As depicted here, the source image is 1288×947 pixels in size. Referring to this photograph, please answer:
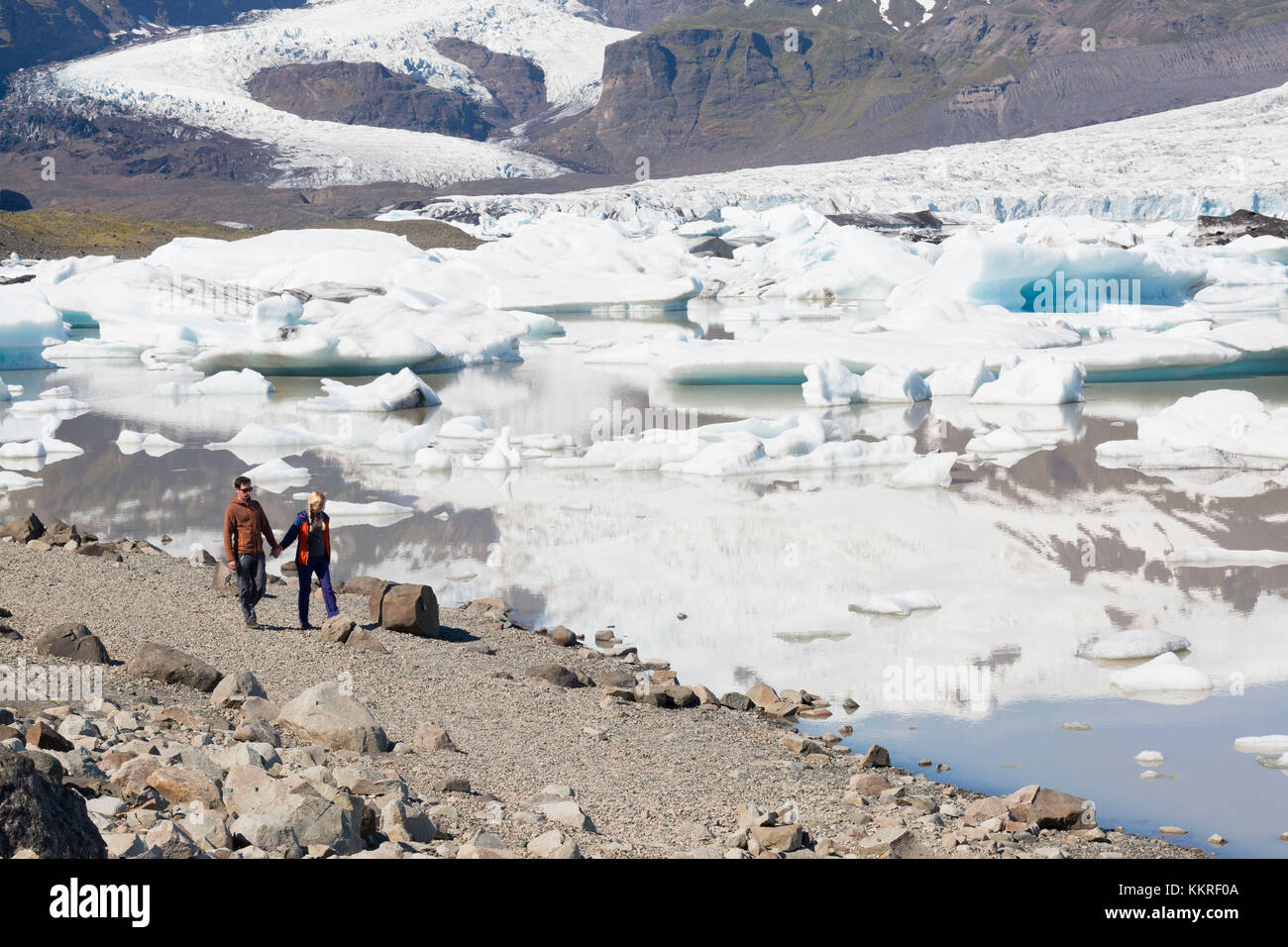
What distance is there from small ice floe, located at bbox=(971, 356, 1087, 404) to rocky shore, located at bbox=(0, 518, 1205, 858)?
31.3 ft

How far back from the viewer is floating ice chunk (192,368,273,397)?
1630 centimetres

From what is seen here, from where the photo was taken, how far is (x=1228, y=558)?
7414 mm

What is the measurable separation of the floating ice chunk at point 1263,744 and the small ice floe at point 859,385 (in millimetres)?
9903

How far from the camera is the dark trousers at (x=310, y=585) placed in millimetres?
5828

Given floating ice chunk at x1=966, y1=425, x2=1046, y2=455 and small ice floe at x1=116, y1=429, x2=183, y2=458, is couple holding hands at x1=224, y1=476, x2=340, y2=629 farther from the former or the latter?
floating ice chunk at x1=966, y1=425, x2=1046, y2=455

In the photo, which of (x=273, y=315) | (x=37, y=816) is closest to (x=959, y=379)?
(x=273, y=315)

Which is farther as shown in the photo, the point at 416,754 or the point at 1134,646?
the point at 1134,646

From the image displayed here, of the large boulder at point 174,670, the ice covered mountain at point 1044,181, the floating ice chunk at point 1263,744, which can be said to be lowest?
the floating ice chunk at point 1263,744

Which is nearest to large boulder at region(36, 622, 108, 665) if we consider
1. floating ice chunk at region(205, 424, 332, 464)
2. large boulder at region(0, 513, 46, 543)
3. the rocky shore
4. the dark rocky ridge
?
the rocky shore

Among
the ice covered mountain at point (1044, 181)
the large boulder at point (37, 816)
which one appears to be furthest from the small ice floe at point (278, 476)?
the ice covered mountain at point (1044, 181)

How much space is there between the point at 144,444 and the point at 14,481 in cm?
196

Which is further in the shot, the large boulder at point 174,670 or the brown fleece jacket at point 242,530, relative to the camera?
the brown fleece jacket at point 242,530

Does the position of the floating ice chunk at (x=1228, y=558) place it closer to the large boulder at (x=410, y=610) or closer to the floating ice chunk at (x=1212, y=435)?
the floating ice chunk at (x=1212, y=435)

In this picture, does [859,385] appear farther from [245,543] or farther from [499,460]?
[245,543]
